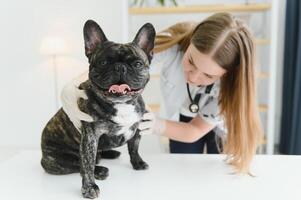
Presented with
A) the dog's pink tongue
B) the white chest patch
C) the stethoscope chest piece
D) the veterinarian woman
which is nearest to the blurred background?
the stethoscope chest piece

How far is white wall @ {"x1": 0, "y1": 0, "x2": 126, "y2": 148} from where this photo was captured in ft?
8.88

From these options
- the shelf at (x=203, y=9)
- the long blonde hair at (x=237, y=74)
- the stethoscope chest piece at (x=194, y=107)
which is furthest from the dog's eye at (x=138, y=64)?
the shelf at (x=203, y=9)

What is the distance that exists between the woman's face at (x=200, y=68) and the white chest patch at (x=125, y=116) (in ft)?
0.98

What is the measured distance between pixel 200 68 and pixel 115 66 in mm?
385

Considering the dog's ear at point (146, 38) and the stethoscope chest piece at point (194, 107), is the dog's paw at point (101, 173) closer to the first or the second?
the dog's ear at point (146, 38)

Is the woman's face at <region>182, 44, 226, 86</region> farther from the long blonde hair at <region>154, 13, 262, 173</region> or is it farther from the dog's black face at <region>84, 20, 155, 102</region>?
the dog's black face at <region>84, 20, 155, 102</region>

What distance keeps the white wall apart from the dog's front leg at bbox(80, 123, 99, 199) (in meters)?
1.95

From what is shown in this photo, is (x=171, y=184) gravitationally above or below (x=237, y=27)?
below

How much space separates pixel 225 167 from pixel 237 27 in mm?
428

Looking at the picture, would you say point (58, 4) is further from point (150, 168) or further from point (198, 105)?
point (150, 168)

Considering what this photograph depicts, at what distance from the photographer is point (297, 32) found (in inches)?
95.8

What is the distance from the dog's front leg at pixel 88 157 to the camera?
2.54 ft

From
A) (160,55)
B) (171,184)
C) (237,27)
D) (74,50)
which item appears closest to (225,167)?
(171,184)

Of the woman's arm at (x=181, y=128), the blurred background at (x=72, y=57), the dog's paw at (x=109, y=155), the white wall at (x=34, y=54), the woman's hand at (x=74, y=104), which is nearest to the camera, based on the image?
the woman's hand at (x=74, y=104)
